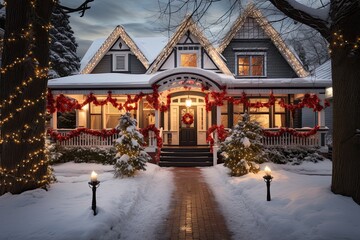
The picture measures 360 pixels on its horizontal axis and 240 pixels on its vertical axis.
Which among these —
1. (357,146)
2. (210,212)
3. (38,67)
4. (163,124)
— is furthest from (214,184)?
(163,124)

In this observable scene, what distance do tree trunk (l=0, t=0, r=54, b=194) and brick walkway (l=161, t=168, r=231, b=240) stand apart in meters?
3.67

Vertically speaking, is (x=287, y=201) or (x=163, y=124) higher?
(x=163, y=124)

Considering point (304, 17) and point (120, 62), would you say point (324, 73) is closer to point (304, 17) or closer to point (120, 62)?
point (120, 62)

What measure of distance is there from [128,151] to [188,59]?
31.2 feet

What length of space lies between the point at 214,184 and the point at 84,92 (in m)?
9.27

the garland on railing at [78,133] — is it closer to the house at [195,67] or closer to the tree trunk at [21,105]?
the house at [195,67]

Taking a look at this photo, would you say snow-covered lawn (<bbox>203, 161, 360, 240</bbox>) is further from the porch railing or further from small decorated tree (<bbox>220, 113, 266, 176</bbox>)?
the porch railing

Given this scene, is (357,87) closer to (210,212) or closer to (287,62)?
(210,212)

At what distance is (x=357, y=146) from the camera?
6.79 m

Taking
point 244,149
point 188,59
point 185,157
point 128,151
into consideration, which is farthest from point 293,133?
point 128,151

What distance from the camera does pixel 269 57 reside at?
19.7m

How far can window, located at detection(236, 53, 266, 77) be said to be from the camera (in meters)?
19.7

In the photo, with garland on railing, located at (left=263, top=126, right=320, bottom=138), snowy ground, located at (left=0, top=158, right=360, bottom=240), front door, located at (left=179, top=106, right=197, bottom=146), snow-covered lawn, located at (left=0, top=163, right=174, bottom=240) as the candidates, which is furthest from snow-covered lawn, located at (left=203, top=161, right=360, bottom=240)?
front door, located at (left=179, top=106, right=197, bottom=146)

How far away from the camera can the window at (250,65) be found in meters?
19.7
